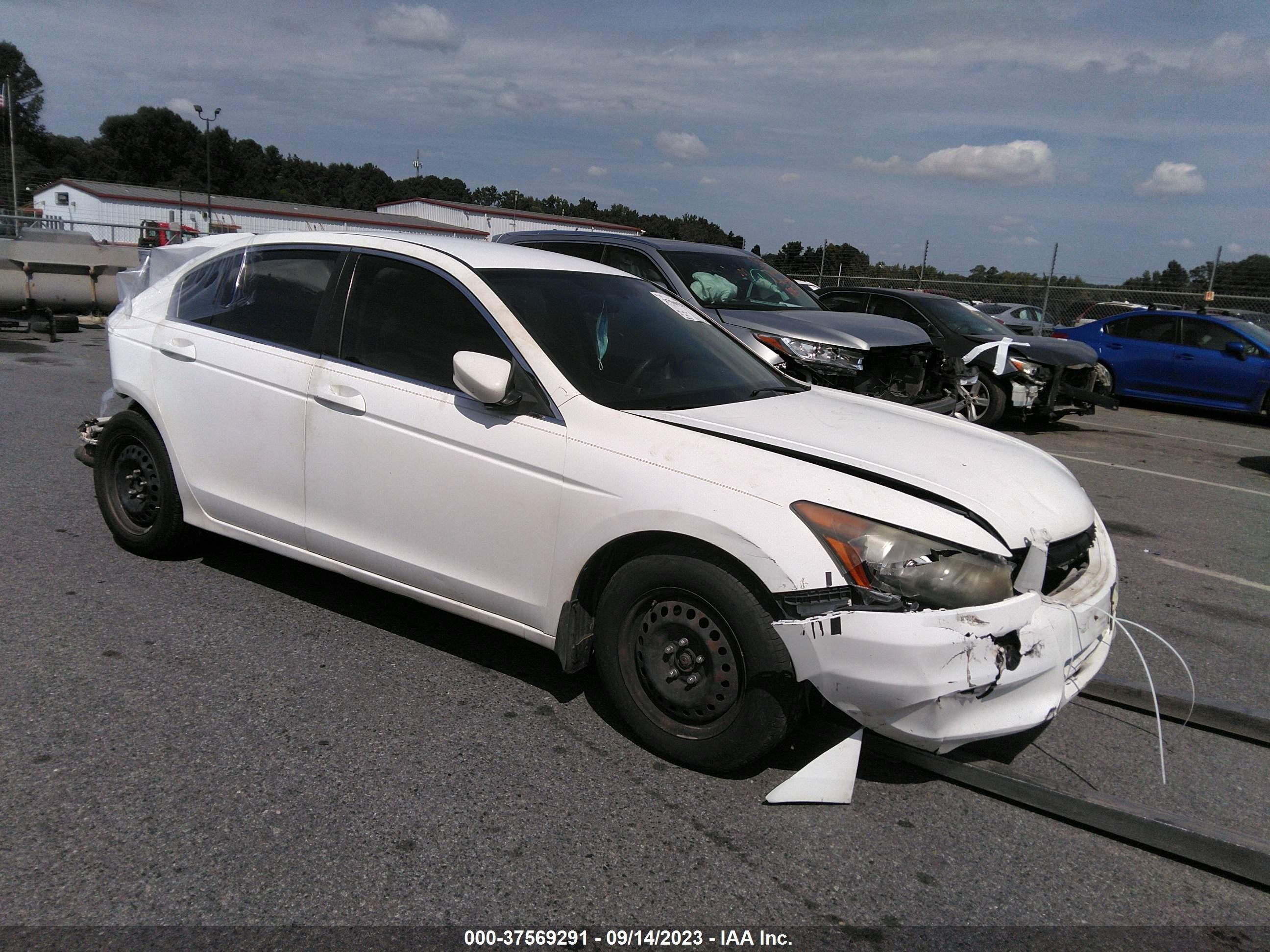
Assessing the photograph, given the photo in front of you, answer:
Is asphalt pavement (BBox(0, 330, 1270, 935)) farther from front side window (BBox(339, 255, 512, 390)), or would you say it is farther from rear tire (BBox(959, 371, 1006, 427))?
rear tire (BBox(959, 371, 1006, 427))

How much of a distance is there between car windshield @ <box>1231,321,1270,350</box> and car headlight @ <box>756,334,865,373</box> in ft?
30.5

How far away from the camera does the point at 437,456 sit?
3602 mm

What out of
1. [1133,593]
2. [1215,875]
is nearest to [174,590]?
[1215,875]

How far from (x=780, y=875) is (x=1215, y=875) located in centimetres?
137

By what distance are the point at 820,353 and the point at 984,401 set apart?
4.32 m

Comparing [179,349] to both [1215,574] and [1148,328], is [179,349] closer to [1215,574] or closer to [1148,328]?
[1215,574]

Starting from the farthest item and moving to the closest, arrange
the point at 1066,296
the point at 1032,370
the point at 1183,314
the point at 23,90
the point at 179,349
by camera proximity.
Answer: the point at 23,90, the point at 1066,296, the point at 1183,314, the point at 1032,370, the point at 179,349

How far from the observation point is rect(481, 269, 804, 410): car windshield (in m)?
3.63

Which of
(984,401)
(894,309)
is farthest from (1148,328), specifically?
(894,309)

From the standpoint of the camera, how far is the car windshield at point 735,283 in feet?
27.6

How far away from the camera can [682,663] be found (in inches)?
124

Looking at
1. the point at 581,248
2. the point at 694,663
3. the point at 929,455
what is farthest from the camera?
the point at 581,248

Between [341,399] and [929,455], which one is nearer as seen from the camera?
[929,455]

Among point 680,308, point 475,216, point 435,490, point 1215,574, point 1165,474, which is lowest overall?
point 1215,574
